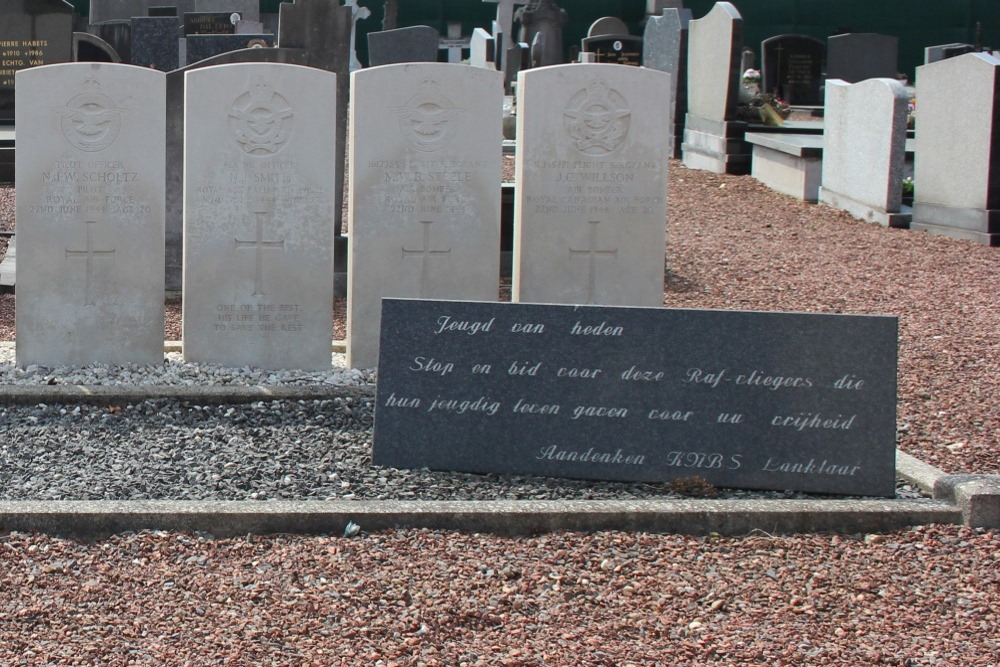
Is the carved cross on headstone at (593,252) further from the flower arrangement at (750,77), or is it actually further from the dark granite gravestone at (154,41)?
the dark granite gravestone at (154,41)

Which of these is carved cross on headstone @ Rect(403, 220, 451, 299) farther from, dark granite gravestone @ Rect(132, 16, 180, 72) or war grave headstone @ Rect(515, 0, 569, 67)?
war grave headstone @ Rect(515, 0, 569, 67)

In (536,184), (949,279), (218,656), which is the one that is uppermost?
(536,184)

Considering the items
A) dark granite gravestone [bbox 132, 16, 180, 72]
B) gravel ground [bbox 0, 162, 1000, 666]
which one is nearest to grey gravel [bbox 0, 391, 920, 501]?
gravel ground [bbox 0, 162, 1000, 666]

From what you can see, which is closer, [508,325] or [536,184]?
[508,325]

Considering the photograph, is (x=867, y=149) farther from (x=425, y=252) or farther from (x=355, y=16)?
(x=355, y=16)

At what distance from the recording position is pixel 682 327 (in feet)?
13.9

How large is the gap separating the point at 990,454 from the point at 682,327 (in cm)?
160

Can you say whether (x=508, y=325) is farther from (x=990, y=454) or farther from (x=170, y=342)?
(x=170, y=342)

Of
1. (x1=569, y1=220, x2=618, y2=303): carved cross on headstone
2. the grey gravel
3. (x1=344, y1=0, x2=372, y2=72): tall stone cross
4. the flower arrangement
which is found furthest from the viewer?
(x1=344, y1=0, x2=372, y2=72): tall stone cross

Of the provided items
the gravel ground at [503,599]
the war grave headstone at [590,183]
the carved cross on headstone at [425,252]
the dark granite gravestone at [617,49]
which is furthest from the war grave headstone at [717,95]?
the gravel ground at [503,599]

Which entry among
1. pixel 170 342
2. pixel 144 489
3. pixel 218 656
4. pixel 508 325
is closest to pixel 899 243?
pixel 170 342

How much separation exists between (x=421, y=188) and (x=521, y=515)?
2.35 metres

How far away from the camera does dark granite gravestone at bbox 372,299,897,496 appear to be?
4184 mm

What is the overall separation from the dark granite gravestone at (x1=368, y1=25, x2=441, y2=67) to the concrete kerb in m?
15.4
